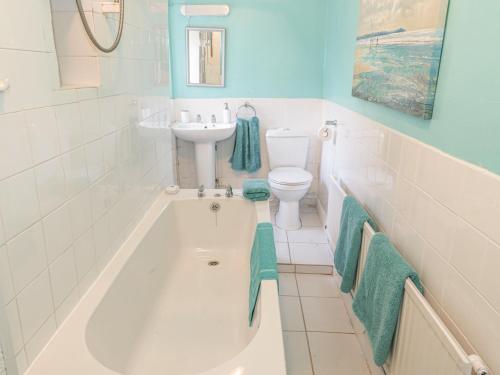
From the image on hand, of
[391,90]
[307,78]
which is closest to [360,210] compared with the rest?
[391,90]

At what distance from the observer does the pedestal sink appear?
3.43 metres

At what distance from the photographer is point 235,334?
1.94 m

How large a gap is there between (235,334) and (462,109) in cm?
142

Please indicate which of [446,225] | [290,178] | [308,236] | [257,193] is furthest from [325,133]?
[446,225]

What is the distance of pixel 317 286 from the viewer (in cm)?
267

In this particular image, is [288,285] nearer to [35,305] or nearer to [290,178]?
[290,178]

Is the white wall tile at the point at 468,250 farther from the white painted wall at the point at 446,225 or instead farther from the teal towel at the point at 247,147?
the teal towel at the point at 247,147

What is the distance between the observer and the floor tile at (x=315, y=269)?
2816 millimetres

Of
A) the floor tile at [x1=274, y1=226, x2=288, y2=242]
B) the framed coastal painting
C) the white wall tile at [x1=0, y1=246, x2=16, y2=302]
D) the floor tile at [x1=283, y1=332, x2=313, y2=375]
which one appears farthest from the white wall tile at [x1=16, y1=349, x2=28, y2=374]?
the floor tile at [x1=274, y1=226, x2=288, y2=242]

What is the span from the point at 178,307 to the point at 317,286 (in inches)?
39.8

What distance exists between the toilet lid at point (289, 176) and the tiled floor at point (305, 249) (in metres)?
0.46

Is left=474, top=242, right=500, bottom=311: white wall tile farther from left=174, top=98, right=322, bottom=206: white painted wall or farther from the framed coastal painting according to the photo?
left=174, top=98, right=322, bottom=206: white painted wall

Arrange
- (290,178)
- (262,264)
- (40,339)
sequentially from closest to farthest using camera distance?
(40,339) → (262,264) → (290,178)

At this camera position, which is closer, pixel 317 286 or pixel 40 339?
pixel 40 339
